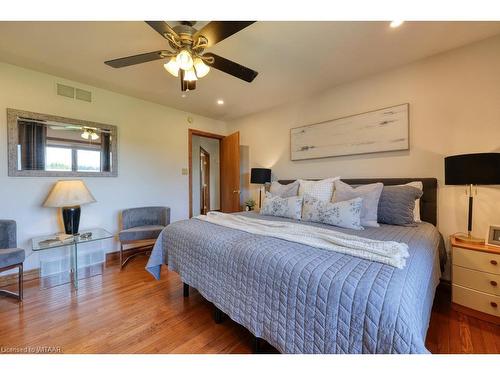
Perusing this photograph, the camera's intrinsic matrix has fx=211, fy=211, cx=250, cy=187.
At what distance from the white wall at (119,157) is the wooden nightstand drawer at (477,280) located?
374cm

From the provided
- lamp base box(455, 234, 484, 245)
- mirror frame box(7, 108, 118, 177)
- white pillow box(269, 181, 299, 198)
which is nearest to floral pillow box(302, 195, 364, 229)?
white pillow box(269, 181, 299, 198)

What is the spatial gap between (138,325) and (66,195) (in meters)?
1.78

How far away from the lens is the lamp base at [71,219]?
249cm

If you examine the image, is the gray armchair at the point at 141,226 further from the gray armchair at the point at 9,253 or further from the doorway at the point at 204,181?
the doorway at the point at 204,181

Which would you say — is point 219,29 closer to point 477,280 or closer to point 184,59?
point 184,59

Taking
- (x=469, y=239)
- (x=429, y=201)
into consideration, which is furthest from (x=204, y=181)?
(x=469, y=239)

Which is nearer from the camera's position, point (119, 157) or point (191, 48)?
point (191, 48)

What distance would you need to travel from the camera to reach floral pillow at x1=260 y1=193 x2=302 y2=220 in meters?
2.38

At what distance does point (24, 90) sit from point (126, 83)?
1.07m

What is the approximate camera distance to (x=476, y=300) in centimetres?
168

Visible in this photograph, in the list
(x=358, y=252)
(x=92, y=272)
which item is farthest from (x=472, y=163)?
(x=92, y=272)

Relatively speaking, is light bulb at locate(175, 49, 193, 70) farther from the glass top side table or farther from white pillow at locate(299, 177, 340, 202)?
the glass top side table
